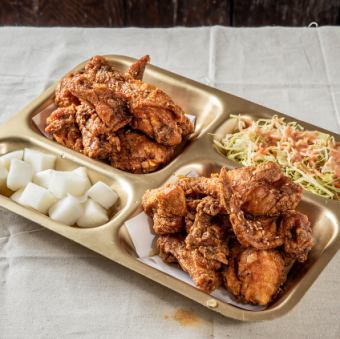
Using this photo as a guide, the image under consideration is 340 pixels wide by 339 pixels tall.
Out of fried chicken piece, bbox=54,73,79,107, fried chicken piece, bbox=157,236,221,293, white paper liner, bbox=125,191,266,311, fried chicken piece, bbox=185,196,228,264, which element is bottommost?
white paper liner, bbox=125,191,266,311

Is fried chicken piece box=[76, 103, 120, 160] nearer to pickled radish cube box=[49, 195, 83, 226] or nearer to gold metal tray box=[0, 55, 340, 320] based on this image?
gold metal tray box=[0, 55, 340, 320]

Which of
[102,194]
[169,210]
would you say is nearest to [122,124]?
[102,194]

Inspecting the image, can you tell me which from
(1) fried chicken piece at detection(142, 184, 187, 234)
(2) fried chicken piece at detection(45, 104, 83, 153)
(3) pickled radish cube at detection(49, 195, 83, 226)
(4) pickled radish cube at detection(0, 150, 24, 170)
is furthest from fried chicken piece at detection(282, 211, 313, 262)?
(4) pickled radish cube at detection(0, 150, 24, 170)

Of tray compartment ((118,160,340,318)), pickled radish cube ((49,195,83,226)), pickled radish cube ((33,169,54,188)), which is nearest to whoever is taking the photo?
tray compartment ((118,160,340,318))

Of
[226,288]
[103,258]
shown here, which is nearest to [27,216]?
[103,258]

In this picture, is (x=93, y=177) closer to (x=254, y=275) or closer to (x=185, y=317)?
(x=185, y=317)

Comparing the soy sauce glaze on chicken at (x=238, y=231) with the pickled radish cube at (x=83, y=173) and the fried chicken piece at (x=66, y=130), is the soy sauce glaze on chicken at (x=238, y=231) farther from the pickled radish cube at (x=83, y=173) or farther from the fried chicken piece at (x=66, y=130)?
the fried chicken piece at (x=66, y=130)

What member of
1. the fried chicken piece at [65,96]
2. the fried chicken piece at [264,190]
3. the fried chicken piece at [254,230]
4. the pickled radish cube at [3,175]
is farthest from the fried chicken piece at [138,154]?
the fried chicken piece at [254,230]
